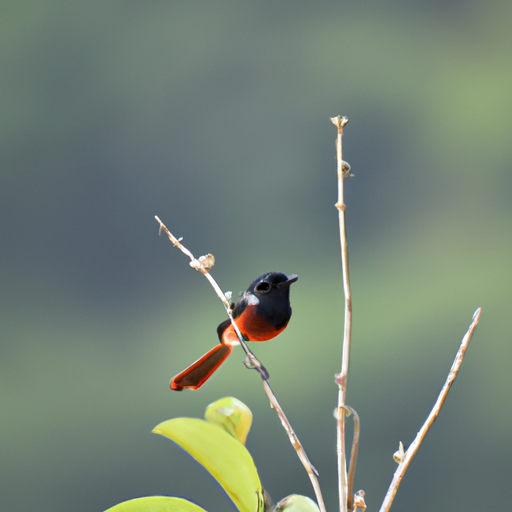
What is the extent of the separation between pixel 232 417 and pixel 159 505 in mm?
73

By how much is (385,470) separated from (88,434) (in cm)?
50

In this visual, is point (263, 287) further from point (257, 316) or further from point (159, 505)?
point (159, 505)

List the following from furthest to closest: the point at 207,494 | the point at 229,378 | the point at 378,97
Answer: the point at 378,97, the point at 229,378, the point at 207,494

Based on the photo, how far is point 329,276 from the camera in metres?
1.10

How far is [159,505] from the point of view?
1.11 ft

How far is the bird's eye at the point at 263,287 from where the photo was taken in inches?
15.5

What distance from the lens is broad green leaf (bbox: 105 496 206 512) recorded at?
13.2 inches

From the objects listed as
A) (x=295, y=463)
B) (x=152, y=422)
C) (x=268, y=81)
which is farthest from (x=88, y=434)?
(x=268, y=81)

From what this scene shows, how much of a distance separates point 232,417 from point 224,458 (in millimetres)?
31

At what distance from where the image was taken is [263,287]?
15.6 inches

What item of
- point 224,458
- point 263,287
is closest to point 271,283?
point 263,287

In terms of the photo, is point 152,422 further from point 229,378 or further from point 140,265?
point 140,265

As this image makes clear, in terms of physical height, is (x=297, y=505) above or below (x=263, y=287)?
below

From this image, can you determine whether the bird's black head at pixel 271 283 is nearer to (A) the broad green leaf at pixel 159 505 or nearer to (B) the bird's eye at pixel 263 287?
(B) the bird's eye at pixel 263 287
